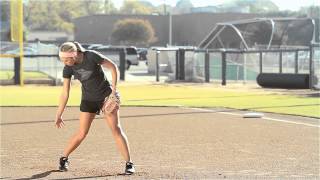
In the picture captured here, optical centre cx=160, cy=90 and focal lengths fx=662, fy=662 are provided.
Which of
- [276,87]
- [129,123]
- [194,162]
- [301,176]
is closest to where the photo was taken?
[301,176]

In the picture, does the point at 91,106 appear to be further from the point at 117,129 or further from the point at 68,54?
the point at 68,54

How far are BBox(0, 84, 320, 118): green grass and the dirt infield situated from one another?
2296mm

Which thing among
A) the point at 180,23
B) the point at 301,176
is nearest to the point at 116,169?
the point at 301,176

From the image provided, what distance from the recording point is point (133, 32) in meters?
95.0

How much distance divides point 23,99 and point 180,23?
84.6 metres

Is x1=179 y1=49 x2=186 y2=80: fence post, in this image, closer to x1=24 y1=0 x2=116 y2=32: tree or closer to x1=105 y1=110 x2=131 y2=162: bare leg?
x1=105 y1=110 x2=131 y2=162: bare leg

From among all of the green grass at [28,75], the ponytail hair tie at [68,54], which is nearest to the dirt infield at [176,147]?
the ponytail hair tie at [68,54]

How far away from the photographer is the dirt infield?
314 inches

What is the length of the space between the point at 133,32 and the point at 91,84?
8764cm

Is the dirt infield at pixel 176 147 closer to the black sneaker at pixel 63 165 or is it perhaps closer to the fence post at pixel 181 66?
the black sneaker at pixel 63 165

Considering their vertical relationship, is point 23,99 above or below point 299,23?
below

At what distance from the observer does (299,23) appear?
4988cm

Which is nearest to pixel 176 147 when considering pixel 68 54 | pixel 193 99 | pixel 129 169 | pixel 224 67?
pixel 129 169

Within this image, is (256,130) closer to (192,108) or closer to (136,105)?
(192,108)
